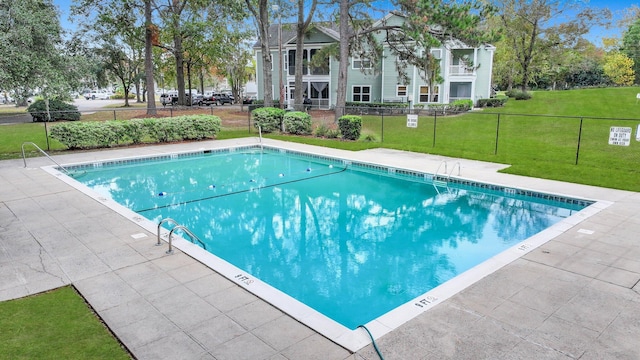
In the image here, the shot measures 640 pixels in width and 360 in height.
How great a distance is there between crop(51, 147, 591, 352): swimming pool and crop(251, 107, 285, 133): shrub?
19.8ft

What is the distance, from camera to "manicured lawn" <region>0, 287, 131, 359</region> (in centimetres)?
353

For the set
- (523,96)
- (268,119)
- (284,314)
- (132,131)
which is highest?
(523,96)

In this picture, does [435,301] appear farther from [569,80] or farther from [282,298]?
[569,80]

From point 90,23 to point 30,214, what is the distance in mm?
26308

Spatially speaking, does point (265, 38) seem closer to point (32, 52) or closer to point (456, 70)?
point (32, 52)

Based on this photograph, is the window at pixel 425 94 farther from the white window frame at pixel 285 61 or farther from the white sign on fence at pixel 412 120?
the white sign on fence at pixel 412 120

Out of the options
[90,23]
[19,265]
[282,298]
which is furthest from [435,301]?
[90,23]

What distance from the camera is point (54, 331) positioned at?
3.86m

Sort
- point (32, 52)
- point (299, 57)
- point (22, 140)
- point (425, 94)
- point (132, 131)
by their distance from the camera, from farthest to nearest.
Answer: point (425, 94) → point (299, 57) → point (22, 140) → point (132, 131) → point (32, 52)

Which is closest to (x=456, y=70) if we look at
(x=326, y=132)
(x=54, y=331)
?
(x=326, y=132)

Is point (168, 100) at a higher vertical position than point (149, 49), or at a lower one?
lower

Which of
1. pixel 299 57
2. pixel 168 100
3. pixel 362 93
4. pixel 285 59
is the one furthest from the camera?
pixel 168 100

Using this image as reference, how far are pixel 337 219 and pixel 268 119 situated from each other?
38.0ft

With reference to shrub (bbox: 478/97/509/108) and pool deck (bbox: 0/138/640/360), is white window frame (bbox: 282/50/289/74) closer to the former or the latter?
shrub (bbox: 478/97/509/108)
